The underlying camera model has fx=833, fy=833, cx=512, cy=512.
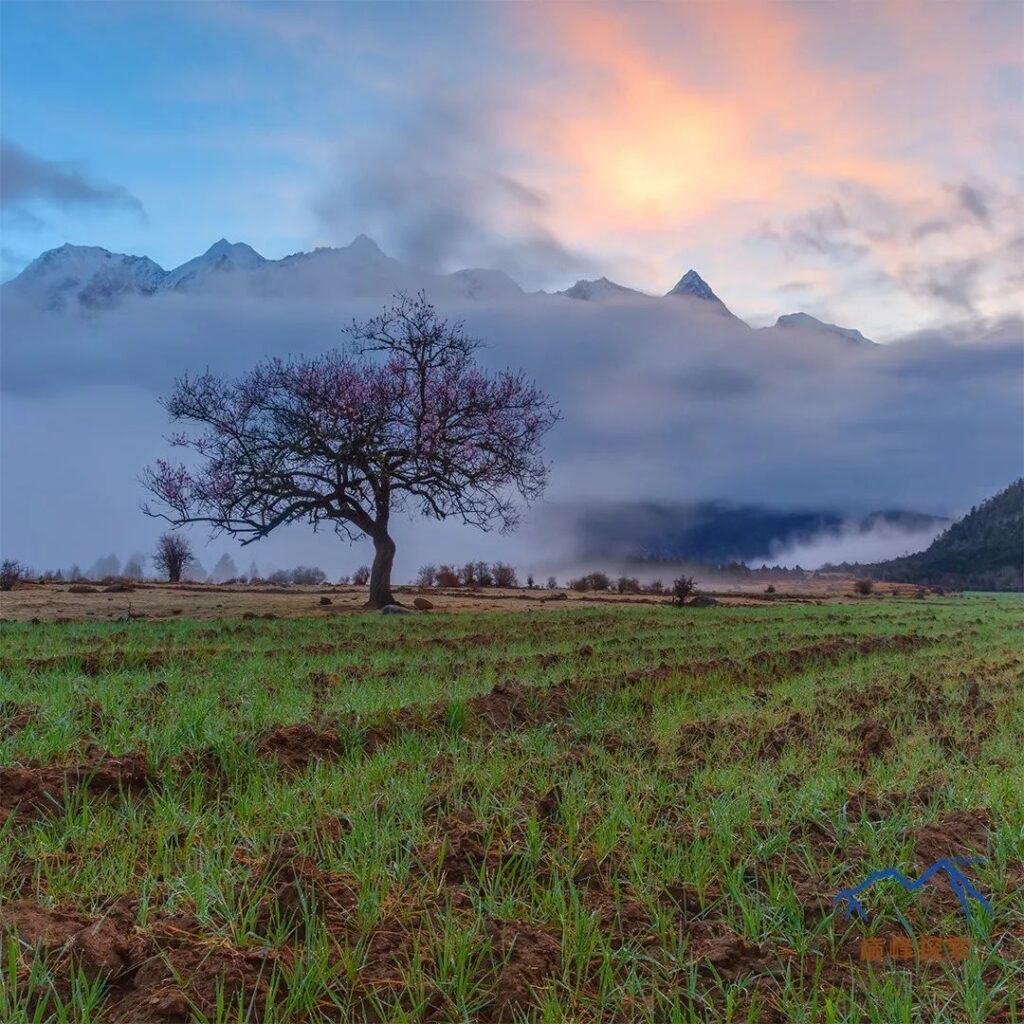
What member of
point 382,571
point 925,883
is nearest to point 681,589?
point 382,571

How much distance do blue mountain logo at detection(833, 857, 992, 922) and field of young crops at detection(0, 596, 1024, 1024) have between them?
1.6 inches

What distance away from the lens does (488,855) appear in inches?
145

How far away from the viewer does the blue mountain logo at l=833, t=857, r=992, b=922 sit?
320 centimetres

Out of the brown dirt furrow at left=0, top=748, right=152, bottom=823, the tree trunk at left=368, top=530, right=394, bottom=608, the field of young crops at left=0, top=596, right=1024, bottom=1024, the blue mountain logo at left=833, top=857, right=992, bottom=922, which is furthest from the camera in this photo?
the tree trunk at left=368, top=530, right=394, bottom=608

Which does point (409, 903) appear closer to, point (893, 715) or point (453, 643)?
point (893, 715)

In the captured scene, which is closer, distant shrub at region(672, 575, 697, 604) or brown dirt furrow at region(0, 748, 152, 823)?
brown dirt furrow at region(0, 748, 152, 823)

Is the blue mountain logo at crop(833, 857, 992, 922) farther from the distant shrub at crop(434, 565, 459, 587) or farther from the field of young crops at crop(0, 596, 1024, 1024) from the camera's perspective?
the distant shrub at crop(434, 565, 459, 587)

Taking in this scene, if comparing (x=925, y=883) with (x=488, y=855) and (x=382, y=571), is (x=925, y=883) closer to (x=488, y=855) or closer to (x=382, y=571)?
(x=488, y=855)

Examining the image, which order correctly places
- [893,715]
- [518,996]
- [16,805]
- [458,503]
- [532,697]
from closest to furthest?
[518,996], [16,805], [532,697], [893,715], [458,503]

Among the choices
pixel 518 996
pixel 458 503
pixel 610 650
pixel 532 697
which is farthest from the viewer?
→ pixel 458 503

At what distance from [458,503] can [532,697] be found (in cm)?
1903

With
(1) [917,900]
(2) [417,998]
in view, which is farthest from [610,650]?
(2) [417,998]

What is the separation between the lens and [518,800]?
434 cm

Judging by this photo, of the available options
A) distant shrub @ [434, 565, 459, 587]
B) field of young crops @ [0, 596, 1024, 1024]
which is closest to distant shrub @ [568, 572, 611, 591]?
distant shrub @ [434, 565, 459, 587]
